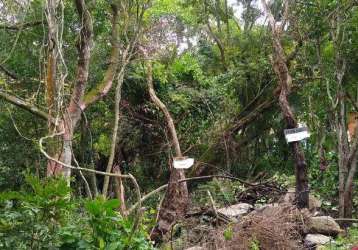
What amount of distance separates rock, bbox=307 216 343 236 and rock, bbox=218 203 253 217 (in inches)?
39.9

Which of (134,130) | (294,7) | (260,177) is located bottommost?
(260,177)

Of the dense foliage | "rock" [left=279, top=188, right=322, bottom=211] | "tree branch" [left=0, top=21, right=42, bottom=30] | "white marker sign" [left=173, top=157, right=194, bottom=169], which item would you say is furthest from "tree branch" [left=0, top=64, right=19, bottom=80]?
"rock" [left=279, top=188, right=322, bottom=211]

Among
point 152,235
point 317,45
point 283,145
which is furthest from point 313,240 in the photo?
point 283,145

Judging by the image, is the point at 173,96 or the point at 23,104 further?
the point at 173,96

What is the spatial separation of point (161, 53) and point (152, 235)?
16.6 feet

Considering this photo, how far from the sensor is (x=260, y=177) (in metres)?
11.0

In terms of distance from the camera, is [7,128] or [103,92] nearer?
[103,92]

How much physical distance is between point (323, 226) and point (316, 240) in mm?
371

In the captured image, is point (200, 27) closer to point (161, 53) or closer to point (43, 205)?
point (161, 53)

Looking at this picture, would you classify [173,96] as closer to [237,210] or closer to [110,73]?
[110,73]

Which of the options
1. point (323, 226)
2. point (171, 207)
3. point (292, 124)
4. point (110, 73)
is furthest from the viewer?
point (110, 73)

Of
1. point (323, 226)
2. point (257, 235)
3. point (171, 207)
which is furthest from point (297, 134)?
point (171, 207)

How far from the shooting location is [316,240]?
588 cm

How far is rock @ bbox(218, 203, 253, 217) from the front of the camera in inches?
269
